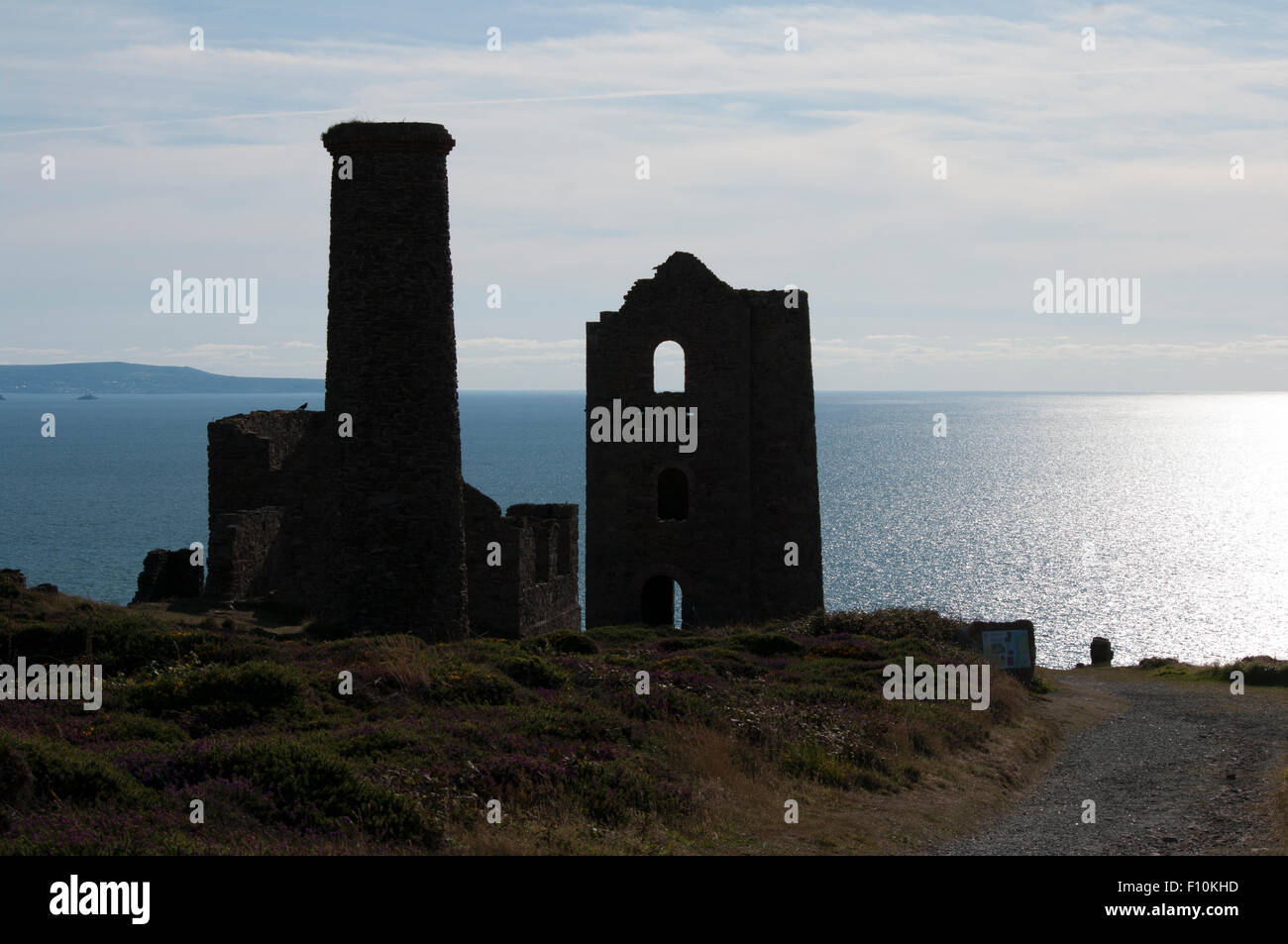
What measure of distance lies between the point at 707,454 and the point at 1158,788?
63.9 feet

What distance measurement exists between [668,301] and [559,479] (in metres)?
120

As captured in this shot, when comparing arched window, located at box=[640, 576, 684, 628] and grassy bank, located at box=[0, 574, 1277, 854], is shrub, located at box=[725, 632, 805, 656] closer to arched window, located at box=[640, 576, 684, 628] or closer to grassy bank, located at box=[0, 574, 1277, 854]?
grassy bank, located at box=[0, 574, 1277, 854]

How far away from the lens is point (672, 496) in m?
39.5

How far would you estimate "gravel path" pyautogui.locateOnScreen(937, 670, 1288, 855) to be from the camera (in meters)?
15.3

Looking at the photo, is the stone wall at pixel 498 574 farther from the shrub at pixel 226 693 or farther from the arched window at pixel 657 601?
the shrub at pixel 226 693

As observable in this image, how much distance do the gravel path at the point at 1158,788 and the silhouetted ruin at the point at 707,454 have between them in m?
11.1

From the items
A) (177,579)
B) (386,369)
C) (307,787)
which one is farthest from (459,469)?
(307,787)

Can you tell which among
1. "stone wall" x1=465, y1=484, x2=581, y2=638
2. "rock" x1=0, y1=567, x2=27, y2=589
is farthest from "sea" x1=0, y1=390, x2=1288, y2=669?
"rock" x1=0, y1=567, x2=27, y2=589

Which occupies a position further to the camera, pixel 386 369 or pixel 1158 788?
pixel 386 369

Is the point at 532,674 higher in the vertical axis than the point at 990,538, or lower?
lower

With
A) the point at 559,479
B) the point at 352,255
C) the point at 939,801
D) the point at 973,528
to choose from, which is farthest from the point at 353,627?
the point at 559,479

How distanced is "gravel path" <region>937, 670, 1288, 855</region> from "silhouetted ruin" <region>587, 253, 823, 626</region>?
11.1m

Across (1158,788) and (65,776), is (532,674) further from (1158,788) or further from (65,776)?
(1158,788)
